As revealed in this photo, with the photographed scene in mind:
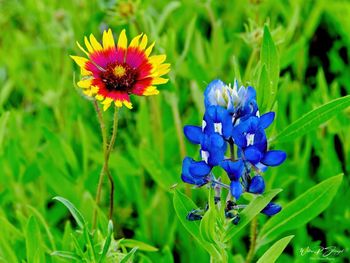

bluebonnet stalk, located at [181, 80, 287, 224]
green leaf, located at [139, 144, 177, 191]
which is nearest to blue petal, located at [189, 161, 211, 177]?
bluebonnet stalk, located at [181, 80, 287, 224]

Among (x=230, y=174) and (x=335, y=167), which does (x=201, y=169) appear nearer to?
(x=230, y=174)

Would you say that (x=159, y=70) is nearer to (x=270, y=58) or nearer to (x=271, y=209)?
(x=270, y=58)

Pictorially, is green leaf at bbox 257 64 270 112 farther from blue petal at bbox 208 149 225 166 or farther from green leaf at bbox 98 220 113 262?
green leaf at bbox 98 220 113 262

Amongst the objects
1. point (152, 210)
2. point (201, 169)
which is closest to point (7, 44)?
point (152, 210)

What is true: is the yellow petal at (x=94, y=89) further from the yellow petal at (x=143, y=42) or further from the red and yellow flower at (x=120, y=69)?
the yellow petal at (x=143, y=42)

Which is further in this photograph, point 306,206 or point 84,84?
point 306,206

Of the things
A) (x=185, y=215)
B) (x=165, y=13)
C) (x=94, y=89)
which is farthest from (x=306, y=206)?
(x=165, y=13)

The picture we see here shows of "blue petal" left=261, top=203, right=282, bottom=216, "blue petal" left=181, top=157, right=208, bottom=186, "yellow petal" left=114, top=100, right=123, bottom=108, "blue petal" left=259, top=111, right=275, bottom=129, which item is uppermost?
"yellow petal" left=114, top=100, right=123, bottom=108

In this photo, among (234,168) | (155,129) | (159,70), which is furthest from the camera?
(155,129)
